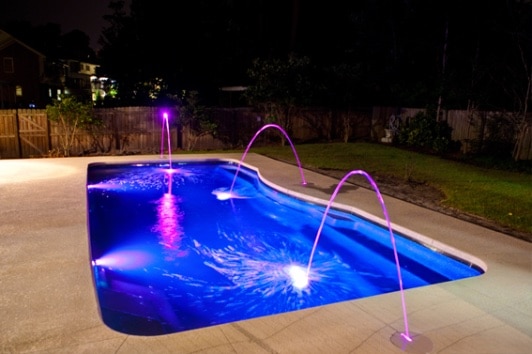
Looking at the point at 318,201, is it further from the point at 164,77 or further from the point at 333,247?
Answer: the point at 164,77

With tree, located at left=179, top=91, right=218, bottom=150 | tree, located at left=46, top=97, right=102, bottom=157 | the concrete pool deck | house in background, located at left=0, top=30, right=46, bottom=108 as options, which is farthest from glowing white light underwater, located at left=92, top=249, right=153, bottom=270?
house in background, located at left=0, top=30, right=46, bottom=108

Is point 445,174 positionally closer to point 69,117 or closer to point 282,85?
point 282,85

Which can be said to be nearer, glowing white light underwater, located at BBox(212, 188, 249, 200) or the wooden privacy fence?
glowing white light underwater, located at BBox(212, 188, 249, 200)

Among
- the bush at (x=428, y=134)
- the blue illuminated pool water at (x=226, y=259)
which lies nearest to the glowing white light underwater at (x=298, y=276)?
the blue illuminated pool water at (x=226, y=259)

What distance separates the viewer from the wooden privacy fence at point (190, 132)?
14.0 m

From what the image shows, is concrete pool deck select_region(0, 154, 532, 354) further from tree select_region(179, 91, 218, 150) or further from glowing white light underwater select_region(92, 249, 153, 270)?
tree select_region(179, 91, 218, 150)

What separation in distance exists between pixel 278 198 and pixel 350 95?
10.6 metres

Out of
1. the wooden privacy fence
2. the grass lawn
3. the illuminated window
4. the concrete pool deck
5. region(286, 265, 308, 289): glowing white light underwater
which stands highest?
the illuminated window

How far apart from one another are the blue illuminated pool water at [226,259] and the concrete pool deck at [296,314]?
A: 0.47 metres

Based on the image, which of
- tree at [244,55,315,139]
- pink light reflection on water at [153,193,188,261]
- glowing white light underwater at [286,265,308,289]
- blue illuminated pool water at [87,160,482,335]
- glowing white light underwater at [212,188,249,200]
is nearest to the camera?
blue illuminated pool water at [87,160,482,335]

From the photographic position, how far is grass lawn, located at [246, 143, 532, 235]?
7.90 m

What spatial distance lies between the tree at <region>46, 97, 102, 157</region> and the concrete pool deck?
27.9 feet

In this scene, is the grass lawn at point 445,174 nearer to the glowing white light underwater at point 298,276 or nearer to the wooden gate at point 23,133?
the glowing white light underwater at point 298,276

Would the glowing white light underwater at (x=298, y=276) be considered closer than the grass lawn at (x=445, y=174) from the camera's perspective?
Yes
